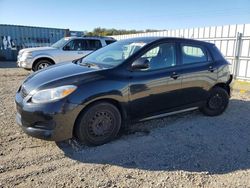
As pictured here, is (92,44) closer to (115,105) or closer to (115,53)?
(115,53)

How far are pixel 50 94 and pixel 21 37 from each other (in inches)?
742

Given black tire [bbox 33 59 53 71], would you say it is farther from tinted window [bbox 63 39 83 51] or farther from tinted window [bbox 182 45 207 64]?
tinted window [bbox 182 45 207 64]

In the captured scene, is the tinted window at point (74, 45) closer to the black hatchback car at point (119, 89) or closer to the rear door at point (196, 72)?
the black hatchback car at point (119, 89)

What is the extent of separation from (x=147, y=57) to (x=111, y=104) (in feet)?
3.52

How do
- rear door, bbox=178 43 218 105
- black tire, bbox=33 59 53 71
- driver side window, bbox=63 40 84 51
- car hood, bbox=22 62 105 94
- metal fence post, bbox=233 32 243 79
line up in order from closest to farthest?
car hood, bbox=22 62 105 94, rear door, bbox=178 43 218 105, metal fence post, bbox=233 32 243 79, black tire, bbox=33 59 53 71, driver side window, bbox=63 40 84 51

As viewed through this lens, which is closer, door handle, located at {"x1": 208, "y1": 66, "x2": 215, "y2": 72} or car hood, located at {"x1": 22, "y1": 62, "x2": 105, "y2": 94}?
car hood, located at {"x1": 22, "y1": 62, "x2": 105, "y2": 94}

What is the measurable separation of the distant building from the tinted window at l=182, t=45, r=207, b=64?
57.9 ft

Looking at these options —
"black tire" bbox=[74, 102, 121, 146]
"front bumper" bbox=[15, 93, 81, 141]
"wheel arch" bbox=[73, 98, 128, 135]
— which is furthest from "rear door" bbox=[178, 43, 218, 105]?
"front bumper" bbox=[15, 93, 81, 141]

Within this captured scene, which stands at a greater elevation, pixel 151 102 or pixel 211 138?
pixel 151 102

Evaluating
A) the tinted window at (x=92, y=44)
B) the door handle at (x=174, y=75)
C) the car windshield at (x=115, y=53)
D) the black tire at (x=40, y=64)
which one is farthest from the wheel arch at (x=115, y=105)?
the tinted window at (x=92, y=44)

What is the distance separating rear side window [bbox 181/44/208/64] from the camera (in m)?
4.39

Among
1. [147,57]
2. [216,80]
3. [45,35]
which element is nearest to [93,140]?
[147,57]

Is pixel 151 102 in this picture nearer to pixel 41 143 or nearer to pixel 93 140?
pixel 93 140

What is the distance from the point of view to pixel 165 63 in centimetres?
411
